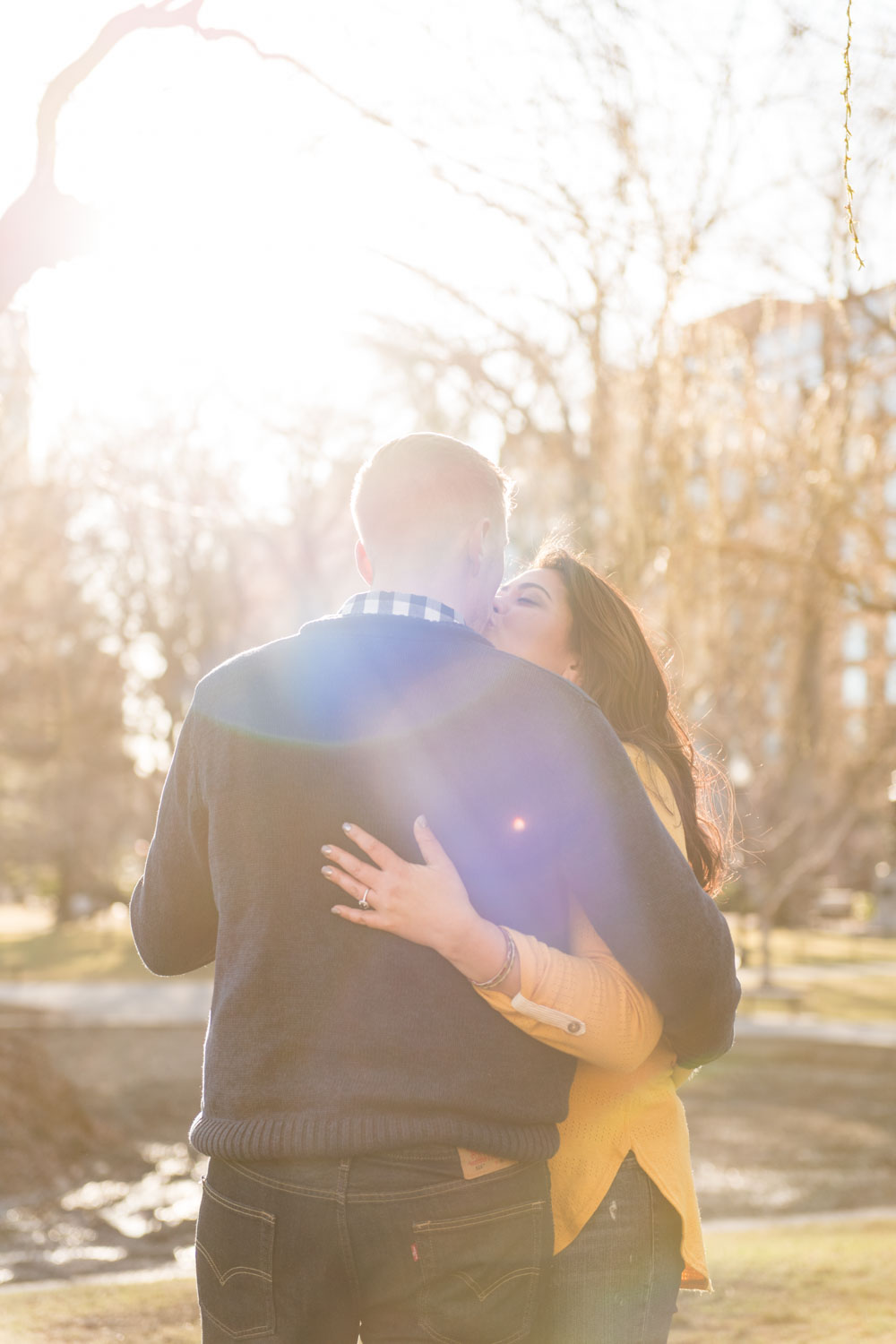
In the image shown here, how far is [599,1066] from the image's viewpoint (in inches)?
82.6

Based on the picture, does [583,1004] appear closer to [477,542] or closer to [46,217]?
[477,542]

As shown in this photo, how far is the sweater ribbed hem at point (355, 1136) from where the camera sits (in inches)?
70.6

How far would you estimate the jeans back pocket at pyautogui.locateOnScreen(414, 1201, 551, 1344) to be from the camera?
5.96 feet

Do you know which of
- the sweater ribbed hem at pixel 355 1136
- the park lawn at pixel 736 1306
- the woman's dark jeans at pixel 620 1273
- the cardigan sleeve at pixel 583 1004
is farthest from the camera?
the park lawn at pixel 736 1306

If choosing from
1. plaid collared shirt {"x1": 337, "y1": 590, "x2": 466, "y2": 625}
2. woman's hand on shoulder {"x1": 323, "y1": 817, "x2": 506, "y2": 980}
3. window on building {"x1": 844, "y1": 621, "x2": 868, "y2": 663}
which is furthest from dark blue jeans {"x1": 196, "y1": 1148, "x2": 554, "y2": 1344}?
window on building {"x1": 844, "y1": 621, "x2": 868, "y2": 663}

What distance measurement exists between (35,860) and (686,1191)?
37.4 meters

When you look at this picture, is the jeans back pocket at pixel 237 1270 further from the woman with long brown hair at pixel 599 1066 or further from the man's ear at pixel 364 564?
the man's ear at pixel 364 564

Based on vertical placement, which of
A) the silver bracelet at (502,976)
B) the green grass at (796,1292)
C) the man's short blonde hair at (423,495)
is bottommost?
the green grass at (796,1292)

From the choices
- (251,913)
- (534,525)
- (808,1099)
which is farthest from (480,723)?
(808,1099)

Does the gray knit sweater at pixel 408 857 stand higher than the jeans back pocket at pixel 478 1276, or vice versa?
the gray knit sweater at pixel 408 857

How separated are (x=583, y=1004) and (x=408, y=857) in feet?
1.06

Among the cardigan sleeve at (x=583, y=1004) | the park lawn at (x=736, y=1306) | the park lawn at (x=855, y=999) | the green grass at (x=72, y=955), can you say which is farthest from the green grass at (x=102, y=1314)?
the green grass at (x=72, y=955)

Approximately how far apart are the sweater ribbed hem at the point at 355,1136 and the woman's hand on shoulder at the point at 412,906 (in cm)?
20

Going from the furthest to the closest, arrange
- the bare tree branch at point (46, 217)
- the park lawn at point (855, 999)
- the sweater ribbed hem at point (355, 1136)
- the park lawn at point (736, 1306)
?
the park lawn at point (855, 999) → the bare tree branch at point (46, 217) → the park lawn at point (736, 1306) → the sweater ribbed hem at point (355, 1136)
